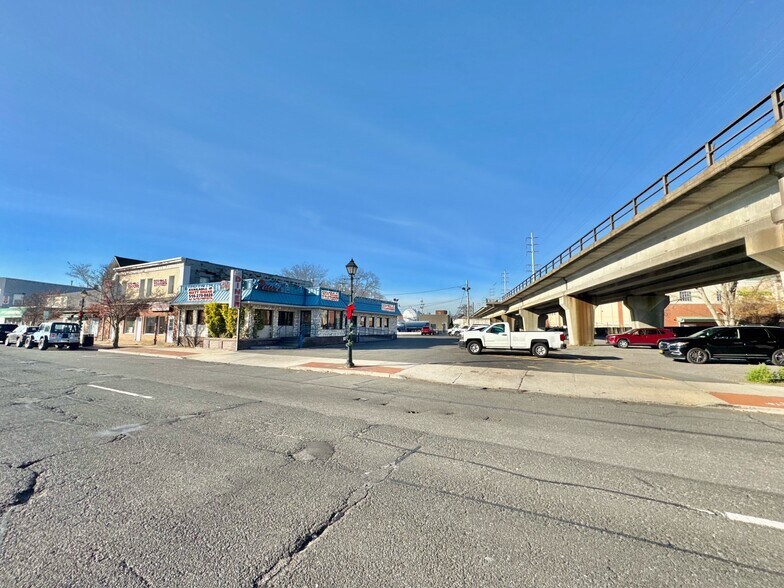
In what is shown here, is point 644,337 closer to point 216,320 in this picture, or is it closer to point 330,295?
point 330,295

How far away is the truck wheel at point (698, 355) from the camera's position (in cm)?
1729

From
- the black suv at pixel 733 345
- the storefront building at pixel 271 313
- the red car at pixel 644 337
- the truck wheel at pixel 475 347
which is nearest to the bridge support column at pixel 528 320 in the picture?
the red car at pixel 644 337

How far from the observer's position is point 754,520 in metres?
3.24

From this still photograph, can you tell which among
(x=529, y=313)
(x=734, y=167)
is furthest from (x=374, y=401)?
(x=529, y=313)

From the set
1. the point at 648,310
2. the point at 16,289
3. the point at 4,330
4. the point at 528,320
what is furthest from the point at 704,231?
the point at 16,289

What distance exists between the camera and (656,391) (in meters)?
9.56

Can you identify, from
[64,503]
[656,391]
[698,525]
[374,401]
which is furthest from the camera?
[656,391]

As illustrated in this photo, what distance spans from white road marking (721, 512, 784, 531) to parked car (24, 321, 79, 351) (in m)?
36.2

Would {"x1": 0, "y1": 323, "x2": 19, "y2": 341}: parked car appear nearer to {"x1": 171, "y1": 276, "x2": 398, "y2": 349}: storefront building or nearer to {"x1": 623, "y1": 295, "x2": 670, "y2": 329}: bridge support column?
{"x1": 171, "y1": 276, "x2": 398, "y2": 349}: storefront building

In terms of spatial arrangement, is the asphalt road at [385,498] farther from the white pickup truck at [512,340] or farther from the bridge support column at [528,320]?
the bridge support column at [528,320]

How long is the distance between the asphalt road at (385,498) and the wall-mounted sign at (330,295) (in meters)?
23.6

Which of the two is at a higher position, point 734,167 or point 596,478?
point 734,167

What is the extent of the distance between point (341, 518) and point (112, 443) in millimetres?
4157

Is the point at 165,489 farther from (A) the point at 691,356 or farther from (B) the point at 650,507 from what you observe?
(A) the point at 691,356
